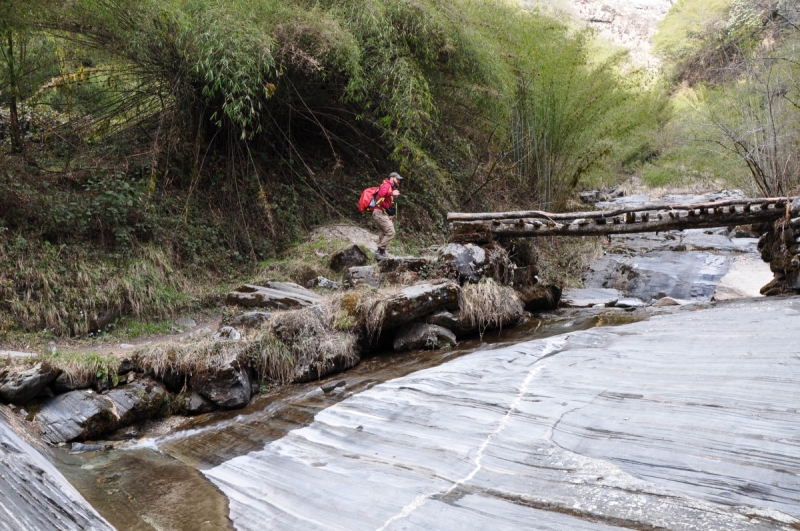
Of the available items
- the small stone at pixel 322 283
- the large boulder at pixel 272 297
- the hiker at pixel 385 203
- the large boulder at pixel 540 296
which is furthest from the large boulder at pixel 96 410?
the large boulder at pixel 540 296

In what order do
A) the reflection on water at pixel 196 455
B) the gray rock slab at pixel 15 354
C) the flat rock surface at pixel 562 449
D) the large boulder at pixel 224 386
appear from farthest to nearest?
the large boulder at pixel 224 386
the gray rock slab at pixel 15 354
the reflection on water at pixel 196 455
the flat rock surface at pixel 562 449

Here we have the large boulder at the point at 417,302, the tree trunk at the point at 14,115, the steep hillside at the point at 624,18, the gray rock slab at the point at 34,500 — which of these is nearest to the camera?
the gray rock slab at the point at 34,500

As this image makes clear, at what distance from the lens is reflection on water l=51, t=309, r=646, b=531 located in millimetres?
2791

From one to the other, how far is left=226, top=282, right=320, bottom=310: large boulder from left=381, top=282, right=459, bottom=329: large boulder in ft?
2.69

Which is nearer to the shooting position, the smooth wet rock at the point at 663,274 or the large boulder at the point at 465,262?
the large boulder at the point at 465,262

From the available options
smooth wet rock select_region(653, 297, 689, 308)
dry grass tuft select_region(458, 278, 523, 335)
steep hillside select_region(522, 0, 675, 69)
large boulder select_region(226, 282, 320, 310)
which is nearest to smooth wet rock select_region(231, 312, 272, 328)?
large boulder select_region(226, 282, 320, 310)

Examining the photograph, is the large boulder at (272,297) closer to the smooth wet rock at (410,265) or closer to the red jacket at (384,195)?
the smooth wet rock at (410,265)

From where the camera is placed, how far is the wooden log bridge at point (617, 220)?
642cm

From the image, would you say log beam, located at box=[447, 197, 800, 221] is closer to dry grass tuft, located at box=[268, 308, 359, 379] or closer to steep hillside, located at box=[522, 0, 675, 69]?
dry grass tuft, located at box=[268, 308, 359, 379]

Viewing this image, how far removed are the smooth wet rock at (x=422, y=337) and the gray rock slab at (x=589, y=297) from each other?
234cm

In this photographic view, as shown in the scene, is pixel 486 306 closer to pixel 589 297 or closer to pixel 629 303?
pixel 629 303

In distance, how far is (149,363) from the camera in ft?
14.9

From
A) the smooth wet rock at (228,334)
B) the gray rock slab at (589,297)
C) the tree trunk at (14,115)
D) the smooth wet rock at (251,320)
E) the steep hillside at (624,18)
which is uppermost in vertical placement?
the steep hillside at (624,18)

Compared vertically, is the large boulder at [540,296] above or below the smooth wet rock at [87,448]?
above
